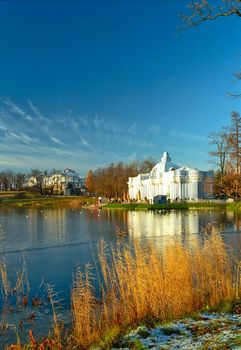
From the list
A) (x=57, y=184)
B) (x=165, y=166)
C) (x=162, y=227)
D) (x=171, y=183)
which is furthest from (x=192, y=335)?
(x=57, y=184)

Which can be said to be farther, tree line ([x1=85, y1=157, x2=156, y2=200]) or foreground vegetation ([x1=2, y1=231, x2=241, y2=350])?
tree line ([x1=85, y1=157, x2=156, y2=200])

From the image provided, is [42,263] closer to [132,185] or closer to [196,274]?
[196,274]

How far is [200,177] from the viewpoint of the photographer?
72562 mm

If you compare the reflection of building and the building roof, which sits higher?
the building roof

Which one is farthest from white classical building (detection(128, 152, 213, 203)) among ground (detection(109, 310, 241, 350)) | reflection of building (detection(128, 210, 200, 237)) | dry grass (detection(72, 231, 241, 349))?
ground (detection(109, 310, 241, 350))

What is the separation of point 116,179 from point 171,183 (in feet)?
61.3

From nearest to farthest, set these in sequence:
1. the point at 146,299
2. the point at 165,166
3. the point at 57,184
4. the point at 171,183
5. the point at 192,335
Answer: the point at 192,335 → the point at 146,299 → the point at 171,183 → the point at 165,166 → the point at 57,184

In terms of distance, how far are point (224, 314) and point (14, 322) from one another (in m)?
4.21

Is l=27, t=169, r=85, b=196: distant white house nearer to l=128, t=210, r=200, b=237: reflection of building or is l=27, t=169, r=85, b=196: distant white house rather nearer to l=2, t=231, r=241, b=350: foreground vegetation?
l=128, t=210, r=200, b=237: reflection of building

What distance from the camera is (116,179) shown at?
90.9 metres

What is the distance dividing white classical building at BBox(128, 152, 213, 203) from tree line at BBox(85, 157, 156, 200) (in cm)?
277

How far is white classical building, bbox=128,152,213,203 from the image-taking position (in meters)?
72.0

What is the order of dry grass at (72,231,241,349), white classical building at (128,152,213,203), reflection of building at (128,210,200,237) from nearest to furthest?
1. dry grass at (72,231,241,349)
2. reflection of building at (128,210,200,237)
3. white classical building at (128,152,213,203)

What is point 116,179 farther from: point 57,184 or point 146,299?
point 146,299
